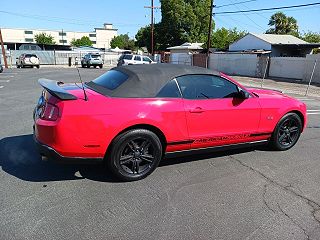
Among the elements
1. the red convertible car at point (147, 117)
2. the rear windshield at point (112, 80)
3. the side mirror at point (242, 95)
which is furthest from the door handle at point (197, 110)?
the rear windshield at point (112, 80)

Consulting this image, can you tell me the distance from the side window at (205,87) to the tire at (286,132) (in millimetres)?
1133

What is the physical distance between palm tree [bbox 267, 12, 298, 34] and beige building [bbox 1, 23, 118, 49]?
250 ft

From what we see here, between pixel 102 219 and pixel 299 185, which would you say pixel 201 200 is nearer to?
pixel 102 219

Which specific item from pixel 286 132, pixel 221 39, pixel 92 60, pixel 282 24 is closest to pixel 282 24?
pixel 282 24

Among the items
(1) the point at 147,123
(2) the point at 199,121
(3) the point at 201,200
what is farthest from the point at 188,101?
(3) the point at 201,200

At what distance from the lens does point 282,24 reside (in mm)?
61250

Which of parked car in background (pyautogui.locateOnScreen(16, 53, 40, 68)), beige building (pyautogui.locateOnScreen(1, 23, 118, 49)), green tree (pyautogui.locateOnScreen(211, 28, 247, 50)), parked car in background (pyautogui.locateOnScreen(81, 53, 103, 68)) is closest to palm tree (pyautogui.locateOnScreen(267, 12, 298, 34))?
green tree (pyautogui.locateOnScreen(211, 28, 247, 50))

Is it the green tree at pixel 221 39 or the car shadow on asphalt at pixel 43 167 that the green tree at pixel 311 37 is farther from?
the car shadow on asphalt at pixel 43 167

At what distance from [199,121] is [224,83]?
2.61 ft

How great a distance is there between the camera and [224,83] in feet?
14.7

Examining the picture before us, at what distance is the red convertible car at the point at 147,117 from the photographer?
3477 millimetres

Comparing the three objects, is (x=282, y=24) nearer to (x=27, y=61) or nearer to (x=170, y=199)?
(x=27, y=61)

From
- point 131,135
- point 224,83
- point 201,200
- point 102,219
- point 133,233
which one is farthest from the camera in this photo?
point 224,83

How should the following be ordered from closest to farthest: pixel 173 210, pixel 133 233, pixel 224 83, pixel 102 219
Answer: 1. pixel 133 233
2. pixel 102 219
3. pixel 173 210
4. pixel 224 83
